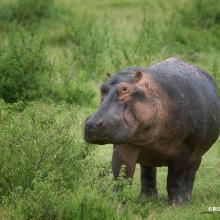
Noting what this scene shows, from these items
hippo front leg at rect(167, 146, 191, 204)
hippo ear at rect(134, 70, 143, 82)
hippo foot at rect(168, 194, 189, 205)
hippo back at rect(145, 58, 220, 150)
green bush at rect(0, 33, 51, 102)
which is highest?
hippo ear at rect(134, 70, 143, 82)

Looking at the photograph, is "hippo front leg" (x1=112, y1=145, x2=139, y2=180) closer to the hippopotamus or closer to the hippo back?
the hippopotamus

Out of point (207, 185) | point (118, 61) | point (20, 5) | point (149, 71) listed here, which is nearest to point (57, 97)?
point (118, 61)

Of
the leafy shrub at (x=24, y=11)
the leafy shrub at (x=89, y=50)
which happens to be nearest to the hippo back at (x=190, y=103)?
the leafy shrub at (x=89, y=50)

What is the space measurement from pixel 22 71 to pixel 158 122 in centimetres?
587

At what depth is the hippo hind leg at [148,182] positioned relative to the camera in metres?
7.91

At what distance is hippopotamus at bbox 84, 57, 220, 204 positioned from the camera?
653 cm

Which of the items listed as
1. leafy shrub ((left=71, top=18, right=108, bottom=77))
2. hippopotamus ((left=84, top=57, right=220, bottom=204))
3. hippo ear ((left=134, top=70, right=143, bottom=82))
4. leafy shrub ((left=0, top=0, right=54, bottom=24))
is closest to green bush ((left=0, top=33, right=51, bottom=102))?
leafy shrub ((left=71, top=18, right=108, bottom=77))

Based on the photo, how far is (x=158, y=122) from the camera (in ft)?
22.7

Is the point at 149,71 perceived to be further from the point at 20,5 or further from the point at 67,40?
the point at 20,5

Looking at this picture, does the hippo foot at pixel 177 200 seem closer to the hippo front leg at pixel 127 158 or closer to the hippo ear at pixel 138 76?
the hippo front leg at pixel 127 158

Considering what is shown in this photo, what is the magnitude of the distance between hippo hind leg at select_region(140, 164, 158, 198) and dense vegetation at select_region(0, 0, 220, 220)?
144mm

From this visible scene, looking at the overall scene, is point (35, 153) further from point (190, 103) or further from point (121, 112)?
point (190, 103)

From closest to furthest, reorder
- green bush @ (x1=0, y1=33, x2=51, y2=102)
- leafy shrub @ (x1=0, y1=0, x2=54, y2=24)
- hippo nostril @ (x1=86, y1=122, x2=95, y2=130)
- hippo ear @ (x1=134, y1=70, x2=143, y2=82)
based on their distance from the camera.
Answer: hippo nostril @ (x1=86, y1=122, x2=95, y2=130) → hippo ear @ (x1=134, y1=70, x2=143, y2=82) → green bush @ (x1=0, y1=33, x2=51, y2=102) → leafy shrub @ (x1=0, y1=0, x2=54, y2=24)

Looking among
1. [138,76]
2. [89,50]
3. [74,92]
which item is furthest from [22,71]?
[138,76]
